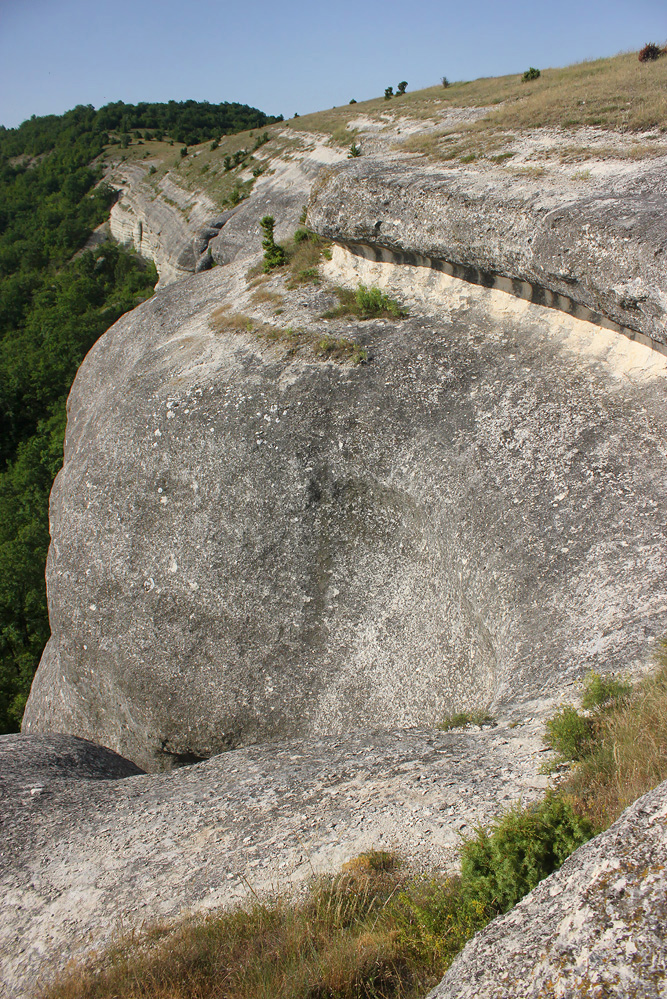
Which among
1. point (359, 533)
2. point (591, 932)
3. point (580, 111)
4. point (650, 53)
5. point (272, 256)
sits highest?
point (650, 53)

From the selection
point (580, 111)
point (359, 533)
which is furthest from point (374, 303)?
point (580, 111)

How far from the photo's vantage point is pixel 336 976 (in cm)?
442

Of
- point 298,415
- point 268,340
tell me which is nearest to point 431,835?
point 298,415

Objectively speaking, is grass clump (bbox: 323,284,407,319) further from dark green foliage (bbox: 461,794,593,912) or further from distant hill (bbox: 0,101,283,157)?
distant hill (bbox: 0,101,283,157)

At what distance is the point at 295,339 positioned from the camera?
47.8 feet

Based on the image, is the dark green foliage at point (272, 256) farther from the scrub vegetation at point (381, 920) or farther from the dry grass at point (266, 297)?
the scrub vegetation at point (381, 920)

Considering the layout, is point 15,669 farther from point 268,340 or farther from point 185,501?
point 268,340

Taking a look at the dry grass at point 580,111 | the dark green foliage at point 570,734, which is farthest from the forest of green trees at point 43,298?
the dry grass at point 580,111

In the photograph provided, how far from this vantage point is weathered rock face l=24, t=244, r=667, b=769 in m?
9.18

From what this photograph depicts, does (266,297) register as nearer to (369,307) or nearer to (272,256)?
(272,256)

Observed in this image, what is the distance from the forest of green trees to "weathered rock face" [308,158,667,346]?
2151 cm

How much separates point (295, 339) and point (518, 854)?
12.1 meters

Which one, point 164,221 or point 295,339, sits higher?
point 164,221

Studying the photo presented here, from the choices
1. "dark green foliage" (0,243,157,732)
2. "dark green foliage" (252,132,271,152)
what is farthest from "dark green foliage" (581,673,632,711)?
"dark green foliage" (252,132,271,152)
